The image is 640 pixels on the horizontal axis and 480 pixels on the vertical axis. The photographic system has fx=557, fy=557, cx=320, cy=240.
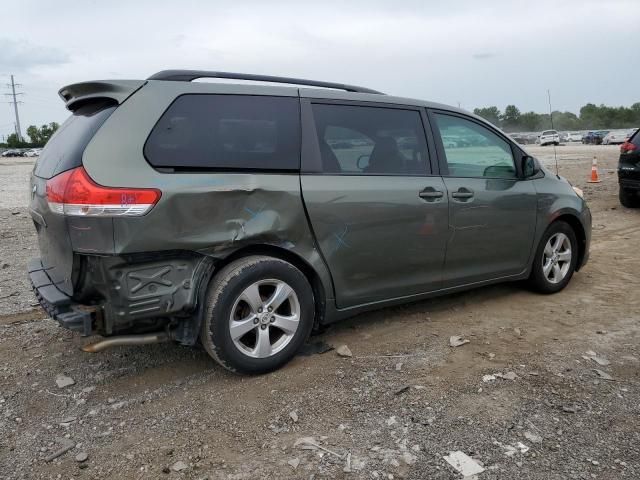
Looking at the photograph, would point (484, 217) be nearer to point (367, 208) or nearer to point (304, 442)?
point (367, 208)

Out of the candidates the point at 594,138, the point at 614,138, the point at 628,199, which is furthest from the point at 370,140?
the point at 594,138

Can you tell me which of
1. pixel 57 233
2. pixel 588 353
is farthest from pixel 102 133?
pixel 588 353

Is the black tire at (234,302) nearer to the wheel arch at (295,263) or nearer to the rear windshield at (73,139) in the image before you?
the wheel arch at (295,263)

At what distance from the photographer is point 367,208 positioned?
3.80 m

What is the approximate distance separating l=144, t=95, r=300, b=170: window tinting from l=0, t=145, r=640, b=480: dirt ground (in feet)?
4.49

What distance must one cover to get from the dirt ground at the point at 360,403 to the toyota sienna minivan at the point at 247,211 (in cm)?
35

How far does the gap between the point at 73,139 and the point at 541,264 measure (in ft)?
13.0

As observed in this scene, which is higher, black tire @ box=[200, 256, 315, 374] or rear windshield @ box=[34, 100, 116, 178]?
rear windshield @ box=[34, 100, 116, 178]

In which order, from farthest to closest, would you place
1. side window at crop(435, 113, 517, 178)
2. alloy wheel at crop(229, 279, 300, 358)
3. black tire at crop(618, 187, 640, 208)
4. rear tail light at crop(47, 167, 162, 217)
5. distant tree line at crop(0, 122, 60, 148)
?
1. distant tree line at crop(0, 122, 60, 148)
2. black tire at crop(618, 187, 640, 208)
3. side window at crop(435, 113, 517, 178)
4. alloy wheel at crop(229, 279, 300, 358)
5. rear tail light at crop(47, 167, 162, 217)

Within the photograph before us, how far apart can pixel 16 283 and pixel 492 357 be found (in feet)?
15.6

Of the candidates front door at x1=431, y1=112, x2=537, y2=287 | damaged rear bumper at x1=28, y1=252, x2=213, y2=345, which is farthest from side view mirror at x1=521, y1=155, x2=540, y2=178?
damaged rear bumper at x1=28, y1=252, x2=213, y2=345

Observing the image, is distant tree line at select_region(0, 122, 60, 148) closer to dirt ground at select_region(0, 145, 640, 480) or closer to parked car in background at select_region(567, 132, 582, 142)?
parked car in background at select_region(567, 132, 582, 142)

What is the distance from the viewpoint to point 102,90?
10.9ft

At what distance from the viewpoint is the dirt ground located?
267cm
